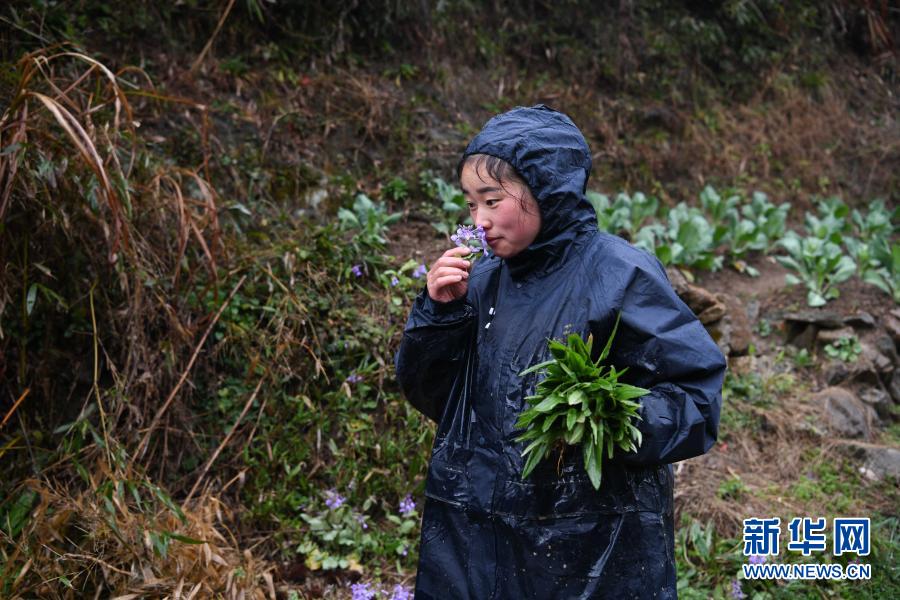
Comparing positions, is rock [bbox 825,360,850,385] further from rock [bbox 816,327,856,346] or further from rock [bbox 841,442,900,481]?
rock [bbox 841,442,900,481]

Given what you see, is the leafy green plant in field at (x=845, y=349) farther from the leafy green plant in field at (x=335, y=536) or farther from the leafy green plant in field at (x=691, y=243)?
the leafy green plant in field at (x=335, y=536)

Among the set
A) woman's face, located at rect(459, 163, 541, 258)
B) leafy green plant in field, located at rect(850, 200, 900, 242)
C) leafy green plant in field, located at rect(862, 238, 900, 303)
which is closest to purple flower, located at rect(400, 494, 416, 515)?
woman's face, located at rect(459, 163, 541, 258)

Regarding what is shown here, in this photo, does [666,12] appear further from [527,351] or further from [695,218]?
[527,351]

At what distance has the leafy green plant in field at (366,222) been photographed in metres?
4.68

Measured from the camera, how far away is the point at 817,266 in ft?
18.8

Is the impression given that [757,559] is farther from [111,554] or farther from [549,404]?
[111,554]

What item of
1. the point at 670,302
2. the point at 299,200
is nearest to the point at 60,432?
the point at 299,200

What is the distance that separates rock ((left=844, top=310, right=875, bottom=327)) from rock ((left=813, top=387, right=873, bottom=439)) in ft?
2.13

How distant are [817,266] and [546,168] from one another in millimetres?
4276

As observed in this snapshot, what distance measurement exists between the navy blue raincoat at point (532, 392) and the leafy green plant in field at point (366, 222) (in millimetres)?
2456

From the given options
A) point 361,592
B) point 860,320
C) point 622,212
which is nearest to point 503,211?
point 361,592

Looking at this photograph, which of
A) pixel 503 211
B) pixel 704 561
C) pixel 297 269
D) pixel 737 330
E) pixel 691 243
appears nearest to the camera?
pixel 503 211

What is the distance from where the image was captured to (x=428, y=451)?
13.1 ft

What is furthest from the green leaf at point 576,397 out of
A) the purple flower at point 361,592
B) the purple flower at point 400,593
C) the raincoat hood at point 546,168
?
the purple flower at point 361,592
